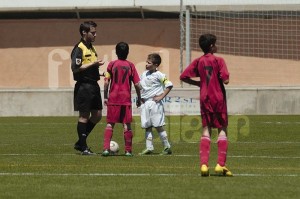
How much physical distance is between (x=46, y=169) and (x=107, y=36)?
86.8ft

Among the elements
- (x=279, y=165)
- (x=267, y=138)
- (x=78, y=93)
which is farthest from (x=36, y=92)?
(x=279, y=165)

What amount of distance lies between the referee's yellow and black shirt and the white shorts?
1123 millimetres

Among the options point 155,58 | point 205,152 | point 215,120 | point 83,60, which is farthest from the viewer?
point 155,58

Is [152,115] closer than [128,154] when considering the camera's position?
No

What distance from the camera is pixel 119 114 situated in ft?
52.1

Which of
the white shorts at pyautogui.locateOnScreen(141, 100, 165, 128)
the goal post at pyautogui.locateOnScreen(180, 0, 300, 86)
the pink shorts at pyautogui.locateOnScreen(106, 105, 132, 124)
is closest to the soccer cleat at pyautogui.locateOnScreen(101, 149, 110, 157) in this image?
the pink shorts at pyautogui.locateOnScreen(106, 105, 132, 124)

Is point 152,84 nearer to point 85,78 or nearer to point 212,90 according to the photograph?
point 85,78

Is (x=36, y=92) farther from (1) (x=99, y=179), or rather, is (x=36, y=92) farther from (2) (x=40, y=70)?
(1) (x=99, y=179)

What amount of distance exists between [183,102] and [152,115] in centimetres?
1374

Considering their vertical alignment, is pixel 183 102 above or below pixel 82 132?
above

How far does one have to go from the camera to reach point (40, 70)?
3988cm

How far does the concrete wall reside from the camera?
30609mm

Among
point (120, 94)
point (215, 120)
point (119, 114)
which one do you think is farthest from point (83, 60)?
point (215, 120)

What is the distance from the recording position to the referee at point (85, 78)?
52.9ft
